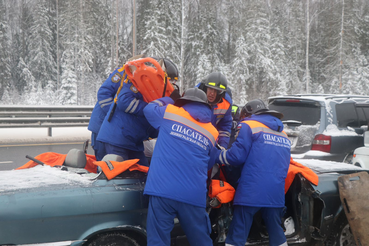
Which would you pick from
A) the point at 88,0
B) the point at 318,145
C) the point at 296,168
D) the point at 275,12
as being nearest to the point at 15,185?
the point at 296,168

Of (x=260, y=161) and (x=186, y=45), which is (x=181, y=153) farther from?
(x=186, y=45)

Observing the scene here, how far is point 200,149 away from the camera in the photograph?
115 inches

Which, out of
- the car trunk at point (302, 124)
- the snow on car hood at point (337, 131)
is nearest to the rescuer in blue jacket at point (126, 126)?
the car trunk at point (302, 124)

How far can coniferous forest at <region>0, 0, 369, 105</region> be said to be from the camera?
115 feet

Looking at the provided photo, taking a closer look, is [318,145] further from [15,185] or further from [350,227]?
[15,185]

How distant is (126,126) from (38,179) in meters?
1.20

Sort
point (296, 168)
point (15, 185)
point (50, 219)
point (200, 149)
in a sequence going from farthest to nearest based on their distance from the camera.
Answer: point (296, 168) → point (200, 149) → point (15, 185) → point (50, 219)

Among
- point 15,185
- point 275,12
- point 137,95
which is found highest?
point 275,12

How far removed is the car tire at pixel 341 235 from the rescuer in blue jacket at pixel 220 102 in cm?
146

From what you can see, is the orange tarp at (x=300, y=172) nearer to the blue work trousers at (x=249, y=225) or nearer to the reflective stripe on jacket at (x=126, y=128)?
the blue work trousers at (x=249, y=225)

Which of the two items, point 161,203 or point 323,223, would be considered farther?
point 323,223

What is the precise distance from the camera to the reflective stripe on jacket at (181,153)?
9.04ft

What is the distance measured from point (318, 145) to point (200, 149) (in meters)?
4.10

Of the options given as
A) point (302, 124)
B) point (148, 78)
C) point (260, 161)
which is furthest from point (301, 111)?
point (148, 78)
